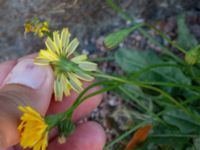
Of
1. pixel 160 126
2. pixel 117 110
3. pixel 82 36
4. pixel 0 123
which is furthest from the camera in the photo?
pixel 82 36

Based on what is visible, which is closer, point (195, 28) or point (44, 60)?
point (44, 60)

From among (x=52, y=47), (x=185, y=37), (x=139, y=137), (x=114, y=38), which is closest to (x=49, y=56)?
(x=52, y=47)

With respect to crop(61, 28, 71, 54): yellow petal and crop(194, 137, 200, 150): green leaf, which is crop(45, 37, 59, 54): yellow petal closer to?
crop(61, 28, 71, 54): yellow petal

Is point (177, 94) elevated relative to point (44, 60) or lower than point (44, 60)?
lower

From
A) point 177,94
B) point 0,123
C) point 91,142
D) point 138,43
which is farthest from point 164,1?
point 0,123

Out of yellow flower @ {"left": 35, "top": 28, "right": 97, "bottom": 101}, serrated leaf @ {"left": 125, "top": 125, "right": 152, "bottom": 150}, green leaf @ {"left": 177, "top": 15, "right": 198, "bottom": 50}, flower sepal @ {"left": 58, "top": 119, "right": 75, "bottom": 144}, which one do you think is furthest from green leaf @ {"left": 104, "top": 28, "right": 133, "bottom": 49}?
green leaf @ {"left": 177, "top": 15, "right": 198, "bottom": 50}

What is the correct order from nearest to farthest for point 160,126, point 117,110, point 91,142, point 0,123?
point 0,123, point 91,142, point 160,126, point 117,110

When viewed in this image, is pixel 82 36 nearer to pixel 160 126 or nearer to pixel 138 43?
pixel 138 43

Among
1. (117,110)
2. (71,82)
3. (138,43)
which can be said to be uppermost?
(71,82)

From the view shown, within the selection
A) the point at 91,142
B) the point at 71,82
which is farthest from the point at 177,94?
the point at 71,82
